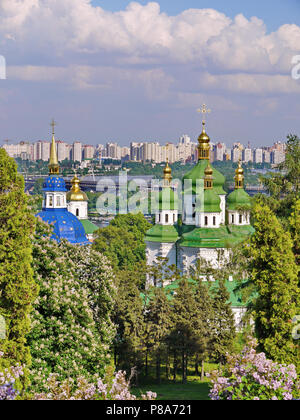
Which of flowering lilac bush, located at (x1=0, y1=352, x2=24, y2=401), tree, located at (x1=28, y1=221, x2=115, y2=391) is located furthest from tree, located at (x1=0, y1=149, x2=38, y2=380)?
flowering lilac bush, located at (x1=0, y1=352, x2=24, y2=401)

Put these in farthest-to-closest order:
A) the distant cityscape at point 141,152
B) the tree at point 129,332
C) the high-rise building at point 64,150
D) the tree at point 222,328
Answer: the high-rise building at point 64,150
the distant cityscape at point 141,152
the tree at point 222,328
the tree at point 129,332

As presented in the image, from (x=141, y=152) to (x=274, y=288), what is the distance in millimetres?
92321

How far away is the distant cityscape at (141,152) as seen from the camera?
78.4 metres

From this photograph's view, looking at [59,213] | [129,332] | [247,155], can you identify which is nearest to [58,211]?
[59,213]

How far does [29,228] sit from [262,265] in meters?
3.73

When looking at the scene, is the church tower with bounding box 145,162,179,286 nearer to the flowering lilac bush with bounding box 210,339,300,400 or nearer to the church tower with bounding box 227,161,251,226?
the church tower with bounding box 227,161,251,226

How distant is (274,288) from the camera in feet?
37.2

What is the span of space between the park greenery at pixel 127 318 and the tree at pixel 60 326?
0.02 metres

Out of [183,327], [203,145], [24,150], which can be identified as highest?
[24,150]

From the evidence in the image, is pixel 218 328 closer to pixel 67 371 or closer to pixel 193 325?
pixel 193 325

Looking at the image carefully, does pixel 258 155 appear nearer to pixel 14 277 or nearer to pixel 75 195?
pixel 75 195

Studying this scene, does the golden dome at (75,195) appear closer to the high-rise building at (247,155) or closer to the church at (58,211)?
the church at (58,211)

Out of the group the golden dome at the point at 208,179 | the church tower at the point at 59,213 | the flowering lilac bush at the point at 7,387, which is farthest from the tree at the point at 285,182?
the church tower at the point at 59,213

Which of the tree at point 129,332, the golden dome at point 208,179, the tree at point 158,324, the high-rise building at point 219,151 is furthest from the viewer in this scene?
the high-rise building at point 219,151
